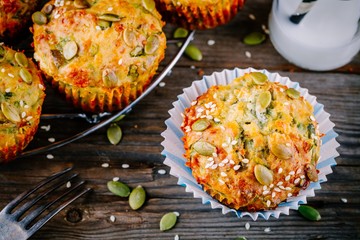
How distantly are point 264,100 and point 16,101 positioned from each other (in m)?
1.33

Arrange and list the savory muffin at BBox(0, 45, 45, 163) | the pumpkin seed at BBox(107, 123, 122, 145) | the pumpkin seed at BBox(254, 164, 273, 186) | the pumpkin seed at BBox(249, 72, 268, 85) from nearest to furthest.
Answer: the pumpkin seed at BBox(254, 164, 273, 186) → the savory muffin at BBox(0, 45, 45, 163) → the pumpkin seed at BBox(249, 72, 268, 85) → the pumpkin seed at BBox(107, 123, 122, 145)

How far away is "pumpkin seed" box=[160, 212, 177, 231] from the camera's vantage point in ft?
10.5

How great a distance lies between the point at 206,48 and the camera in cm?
368

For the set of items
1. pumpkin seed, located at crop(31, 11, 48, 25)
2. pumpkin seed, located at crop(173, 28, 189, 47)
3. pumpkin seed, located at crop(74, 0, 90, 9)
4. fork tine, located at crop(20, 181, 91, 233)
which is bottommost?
fork tine, located at crop(20, 181, 91, 233)

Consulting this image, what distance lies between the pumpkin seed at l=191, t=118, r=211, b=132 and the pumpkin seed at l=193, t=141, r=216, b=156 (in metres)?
0.08

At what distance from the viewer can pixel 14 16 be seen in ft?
10.5

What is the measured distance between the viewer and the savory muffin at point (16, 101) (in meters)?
2.88

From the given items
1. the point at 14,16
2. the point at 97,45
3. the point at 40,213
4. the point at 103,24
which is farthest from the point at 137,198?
the point at 14,16

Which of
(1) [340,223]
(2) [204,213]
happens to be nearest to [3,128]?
(2) [204,213]

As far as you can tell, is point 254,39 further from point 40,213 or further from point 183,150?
point 40,213

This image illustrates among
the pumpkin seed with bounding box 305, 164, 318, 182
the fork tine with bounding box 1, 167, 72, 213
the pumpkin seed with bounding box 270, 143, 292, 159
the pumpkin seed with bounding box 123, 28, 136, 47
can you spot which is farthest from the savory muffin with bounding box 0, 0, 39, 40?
the pumpkin seed with bounding box 305, 164, 318, 182

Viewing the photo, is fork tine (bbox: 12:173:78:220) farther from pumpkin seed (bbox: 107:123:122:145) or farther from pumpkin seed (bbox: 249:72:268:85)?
pumpkin seed (bbox: 249:72:268:85)

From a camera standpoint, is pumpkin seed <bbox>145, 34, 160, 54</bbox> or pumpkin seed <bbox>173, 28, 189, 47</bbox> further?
pumpkin seed <bbox>173, 28, 189, 47</bbox>

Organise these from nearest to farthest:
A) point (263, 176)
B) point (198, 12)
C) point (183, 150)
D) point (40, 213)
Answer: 1. point (263, 176)
2. point (40, 213)
3. point (183, 150)
4. point (198, 12)
